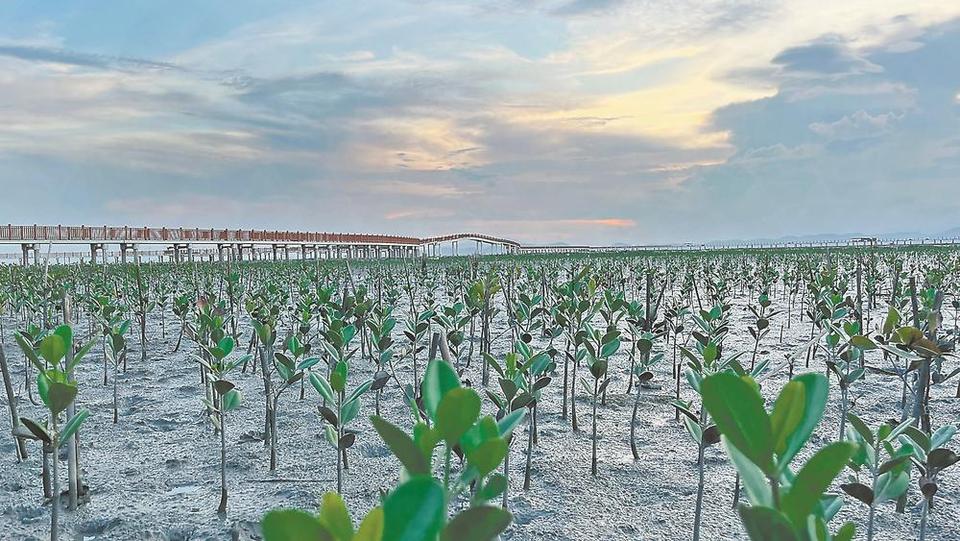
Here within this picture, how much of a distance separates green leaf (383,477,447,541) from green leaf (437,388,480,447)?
Result: 25 cm

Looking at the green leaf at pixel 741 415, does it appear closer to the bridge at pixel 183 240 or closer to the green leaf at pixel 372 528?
the green leaf at pixel 372 528

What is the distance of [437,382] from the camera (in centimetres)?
103

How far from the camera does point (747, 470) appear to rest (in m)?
0.75

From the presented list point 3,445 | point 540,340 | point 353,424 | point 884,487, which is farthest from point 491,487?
point 540,340

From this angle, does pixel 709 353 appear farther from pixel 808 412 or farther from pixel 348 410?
pixel 808 412

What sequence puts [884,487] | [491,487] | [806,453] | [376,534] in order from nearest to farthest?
1. [376,534]
2. [491,487]
3. [884,487]
4. [806,453]

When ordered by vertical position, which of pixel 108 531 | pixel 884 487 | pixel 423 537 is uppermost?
pixel 423 537

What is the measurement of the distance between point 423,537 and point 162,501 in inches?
129

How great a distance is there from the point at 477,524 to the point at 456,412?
217 mm

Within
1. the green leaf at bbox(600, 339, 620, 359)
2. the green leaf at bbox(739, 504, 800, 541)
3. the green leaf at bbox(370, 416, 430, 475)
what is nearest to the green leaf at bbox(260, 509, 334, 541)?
the green leaf at bbox(370, 416, 430, 475)

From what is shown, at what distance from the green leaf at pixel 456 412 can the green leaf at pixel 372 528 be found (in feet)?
0.88

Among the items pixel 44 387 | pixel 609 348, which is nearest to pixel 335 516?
pixel 44 387

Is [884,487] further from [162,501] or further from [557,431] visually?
[162,501]

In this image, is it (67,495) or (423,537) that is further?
(67,495)
